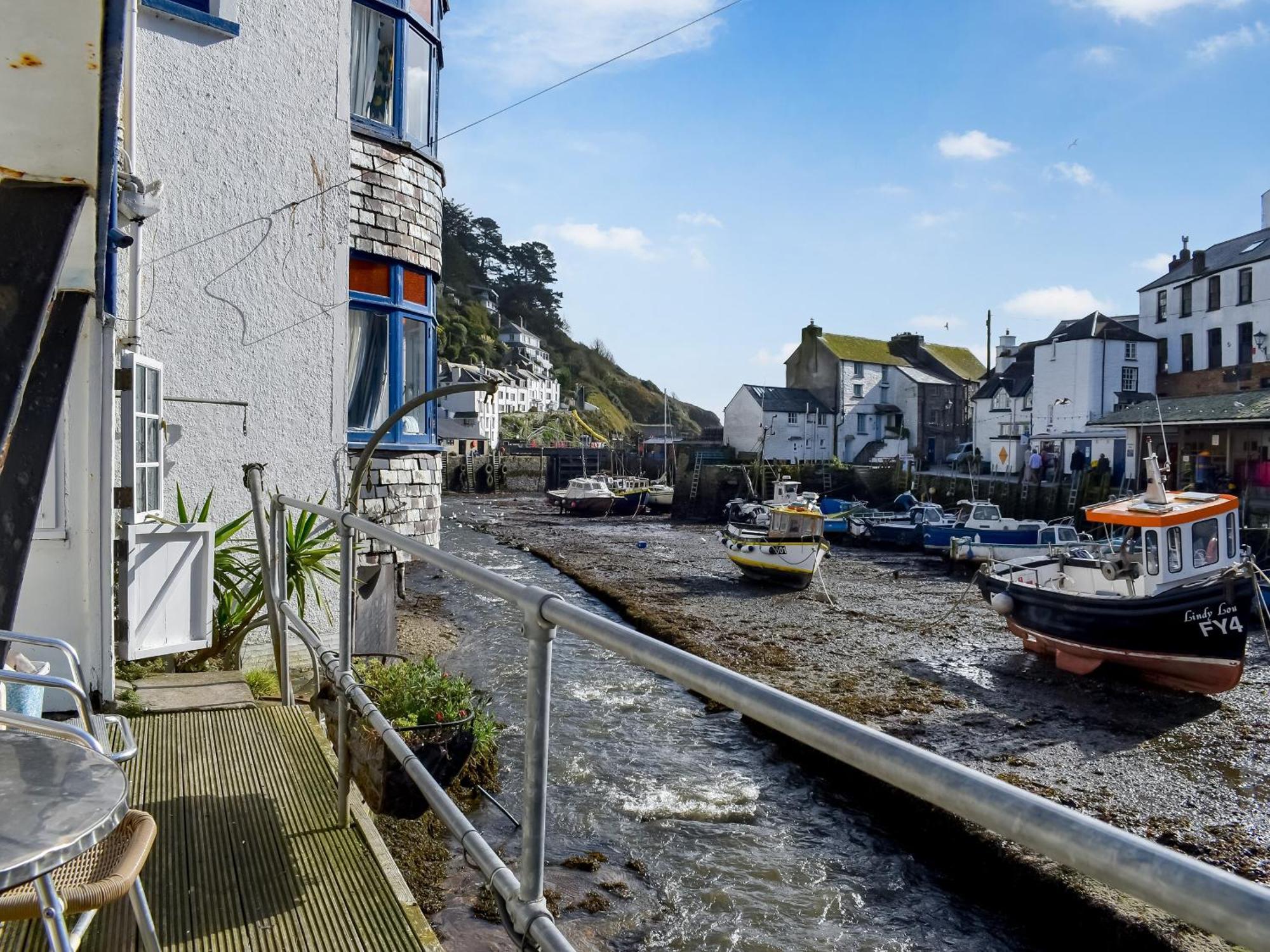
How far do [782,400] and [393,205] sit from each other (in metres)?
52.3

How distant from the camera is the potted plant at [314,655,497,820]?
3.72 meters

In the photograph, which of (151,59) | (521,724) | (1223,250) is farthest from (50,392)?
(1223,250)

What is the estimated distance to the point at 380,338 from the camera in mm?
9812

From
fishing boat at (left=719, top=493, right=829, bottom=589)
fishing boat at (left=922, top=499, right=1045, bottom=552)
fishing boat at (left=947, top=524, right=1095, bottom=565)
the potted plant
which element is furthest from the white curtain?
fishing boat at (left=922, top=499, right=1045, bottom=552)

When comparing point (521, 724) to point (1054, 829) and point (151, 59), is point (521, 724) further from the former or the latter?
point (1054, 829)

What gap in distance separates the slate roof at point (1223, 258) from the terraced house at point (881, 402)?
18.1m

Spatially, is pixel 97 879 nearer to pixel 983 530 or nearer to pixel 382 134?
pixel 382 134

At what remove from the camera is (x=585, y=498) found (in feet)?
160

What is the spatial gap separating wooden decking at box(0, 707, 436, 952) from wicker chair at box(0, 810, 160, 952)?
67 centimetres

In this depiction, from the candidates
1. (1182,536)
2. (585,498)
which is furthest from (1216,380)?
(585,498)

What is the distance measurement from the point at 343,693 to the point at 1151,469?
15161 millimetres

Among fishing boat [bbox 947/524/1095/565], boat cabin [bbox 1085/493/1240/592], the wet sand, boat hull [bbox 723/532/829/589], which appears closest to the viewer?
the wet sand

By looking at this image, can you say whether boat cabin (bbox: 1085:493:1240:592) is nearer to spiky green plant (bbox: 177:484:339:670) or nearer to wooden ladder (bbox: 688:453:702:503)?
spiky green plant (bbox: 177:484:339:670)

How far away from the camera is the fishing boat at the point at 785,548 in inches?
973
